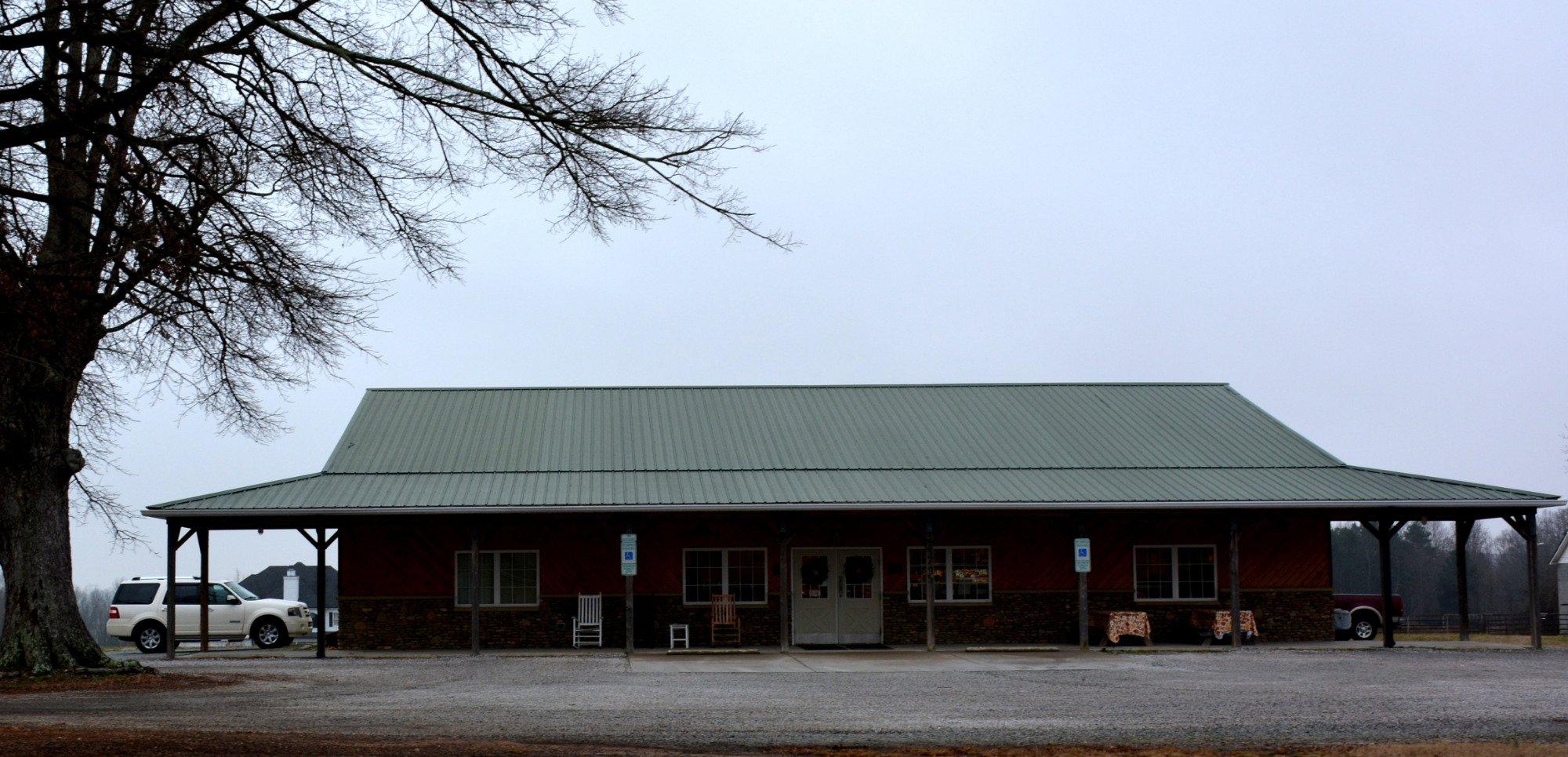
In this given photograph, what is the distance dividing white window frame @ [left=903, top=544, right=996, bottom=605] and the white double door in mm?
498

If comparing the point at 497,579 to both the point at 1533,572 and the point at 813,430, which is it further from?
the point at 1533,572

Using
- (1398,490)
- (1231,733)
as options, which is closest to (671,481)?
(1398,490)

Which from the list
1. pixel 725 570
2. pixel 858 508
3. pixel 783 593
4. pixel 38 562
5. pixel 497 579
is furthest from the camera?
pixel 725 570

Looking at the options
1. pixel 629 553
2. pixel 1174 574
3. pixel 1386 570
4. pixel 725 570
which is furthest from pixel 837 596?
pixel 1386 570

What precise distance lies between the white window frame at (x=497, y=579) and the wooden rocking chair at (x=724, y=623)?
10.0 feet

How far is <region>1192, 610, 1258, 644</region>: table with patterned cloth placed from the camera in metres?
24.6

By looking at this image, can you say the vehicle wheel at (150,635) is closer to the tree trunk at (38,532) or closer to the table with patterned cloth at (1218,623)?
the tree trunk at (38,532)

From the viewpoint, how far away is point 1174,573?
85.8 feet

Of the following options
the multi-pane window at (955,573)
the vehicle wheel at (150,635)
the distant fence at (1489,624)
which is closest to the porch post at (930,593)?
the multi-pane window at (955,573)

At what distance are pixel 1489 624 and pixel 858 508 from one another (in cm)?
2977

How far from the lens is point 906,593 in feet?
84.5

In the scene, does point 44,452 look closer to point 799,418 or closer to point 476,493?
point 476,493

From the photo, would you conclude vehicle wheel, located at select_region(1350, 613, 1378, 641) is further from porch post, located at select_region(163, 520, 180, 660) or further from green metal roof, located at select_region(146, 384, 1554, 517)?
porch post, located at select_region(163, 520, 180, 660)

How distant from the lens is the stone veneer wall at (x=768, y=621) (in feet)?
81.7
